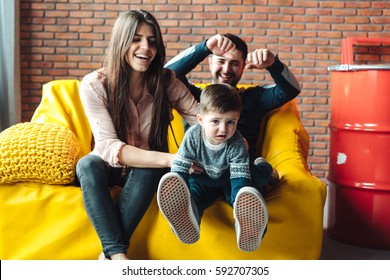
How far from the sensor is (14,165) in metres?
1.99

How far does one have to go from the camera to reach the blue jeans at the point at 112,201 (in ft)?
6.12

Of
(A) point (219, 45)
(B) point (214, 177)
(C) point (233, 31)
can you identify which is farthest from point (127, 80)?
(C) point (233, 31)

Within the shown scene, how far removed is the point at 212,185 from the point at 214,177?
42mm

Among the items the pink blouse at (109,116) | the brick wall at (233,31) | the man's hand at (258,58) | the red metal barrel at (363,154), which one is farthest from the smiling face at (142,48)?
the brick wall at (233,31)

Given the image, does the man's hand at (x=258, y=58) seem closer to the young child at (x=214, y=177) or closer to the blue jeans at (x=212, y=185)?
the young child at (x=214, y=177)

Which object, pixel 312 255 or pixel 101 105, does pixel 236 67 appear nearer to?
pixel 101 105

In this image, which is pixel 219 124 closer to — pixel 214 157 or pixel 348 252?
pixel 214 157

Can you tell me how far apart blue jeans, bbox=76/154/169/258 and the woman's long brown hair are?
15cm

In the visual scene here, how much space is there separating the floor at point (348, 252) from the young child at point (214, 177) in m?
0.75

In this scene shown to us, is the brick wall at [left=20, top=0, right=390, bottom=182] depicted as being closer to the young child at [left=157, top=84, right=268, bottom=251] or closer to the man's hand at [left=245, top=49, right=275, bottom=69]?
the man's hand at [left=245, top=49, right=275, bottom=69]

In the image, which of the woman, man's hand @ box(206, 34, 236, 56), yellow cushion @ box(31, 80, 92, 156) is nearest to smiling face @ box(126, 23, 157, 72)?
the woman

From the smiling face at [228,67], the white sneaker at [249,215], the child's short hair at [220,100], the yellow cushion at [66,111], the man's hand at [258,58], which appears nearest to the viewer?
the white sneaker at [249,215]
